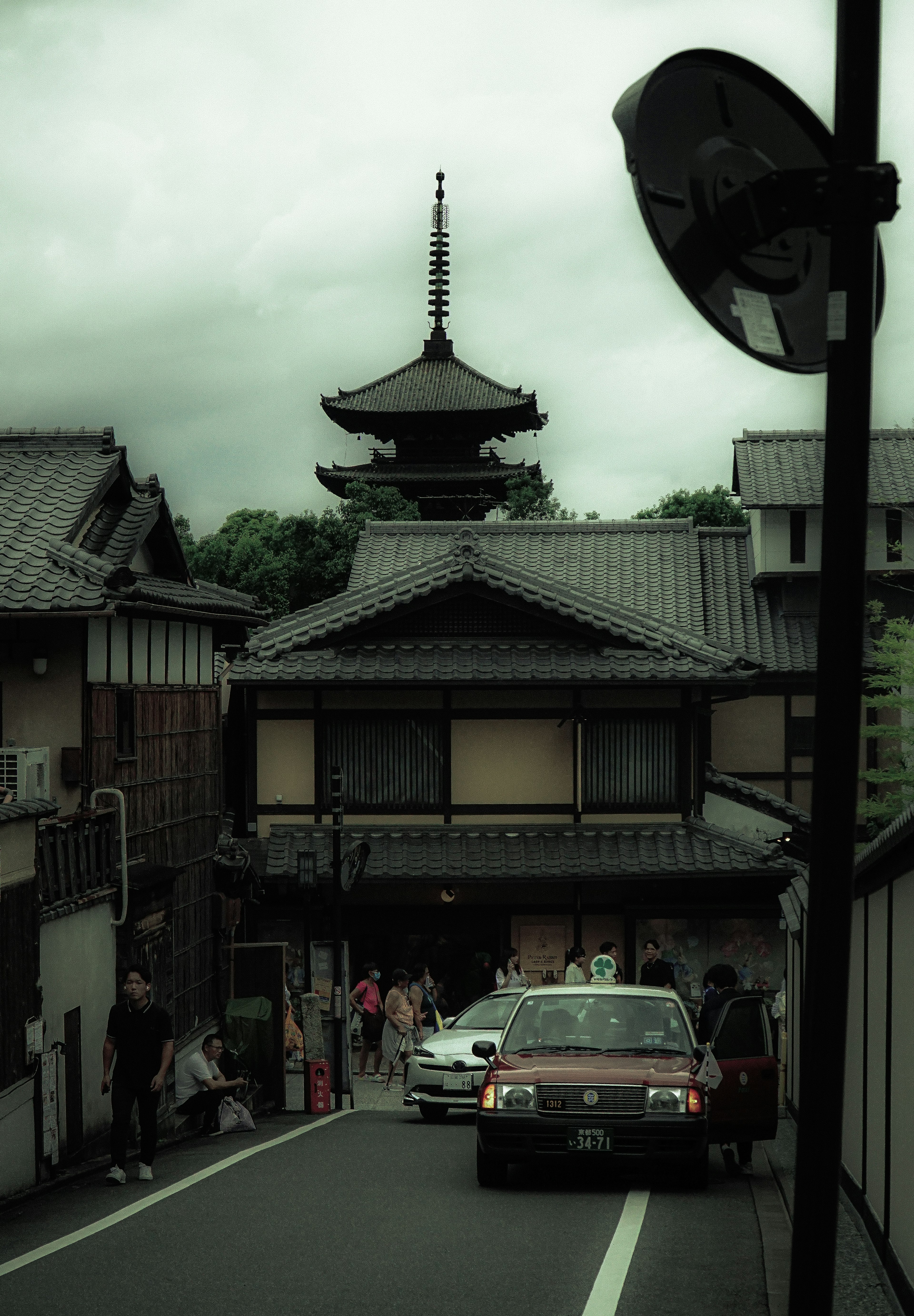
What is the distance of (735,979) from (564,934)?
13.3 meters

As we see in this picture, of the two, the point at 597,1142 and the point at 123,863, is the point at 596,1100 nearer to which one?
the point at 597,1142

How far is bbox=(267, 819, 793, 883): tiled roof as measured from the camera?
25.9 metres

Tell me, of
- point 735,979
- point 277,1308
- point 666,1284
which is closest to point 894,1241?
point 666,1284

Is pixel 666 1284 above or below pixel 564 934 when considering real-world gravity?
above

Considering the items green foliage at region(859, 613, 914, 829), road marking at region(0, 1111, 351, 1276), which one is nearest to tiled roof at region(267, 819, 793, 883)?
green foliage at region(859, 613, 914, 829)

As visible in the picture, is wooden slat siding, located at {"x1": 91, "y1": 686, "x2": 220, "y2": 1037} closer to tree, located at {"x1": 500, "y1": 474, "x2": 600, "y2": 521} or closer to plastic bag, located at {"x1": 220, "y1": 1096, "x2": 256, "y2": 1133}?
plastic bag, located at {"x1": 220, "y1": 1096, "x2": 256, "y2": 1133}

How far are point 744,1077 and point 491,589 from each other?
1624cm

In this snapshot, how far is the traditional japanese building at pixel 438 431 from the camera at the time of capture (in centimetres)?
5625

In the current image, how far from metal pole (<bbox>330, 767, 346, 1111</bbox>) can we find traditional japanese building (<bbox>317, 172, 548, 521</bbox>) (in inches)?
1384

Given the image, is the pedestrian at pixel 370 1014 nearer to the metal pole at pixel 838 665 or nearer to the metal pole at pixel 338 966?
the metal pole at pixel 338 966

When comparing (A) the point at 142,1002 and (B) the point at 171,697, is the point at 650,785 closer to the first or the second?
(B) the point at 171,697

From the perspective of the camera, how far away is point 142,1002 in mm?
11742

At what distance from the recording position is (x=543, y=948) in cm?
2681

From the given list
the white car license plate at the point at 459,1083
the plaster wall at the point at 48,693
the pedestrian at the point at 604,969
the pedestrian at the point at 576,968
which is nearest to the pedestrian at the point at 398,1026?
the pedestrian at the point at 576,968
